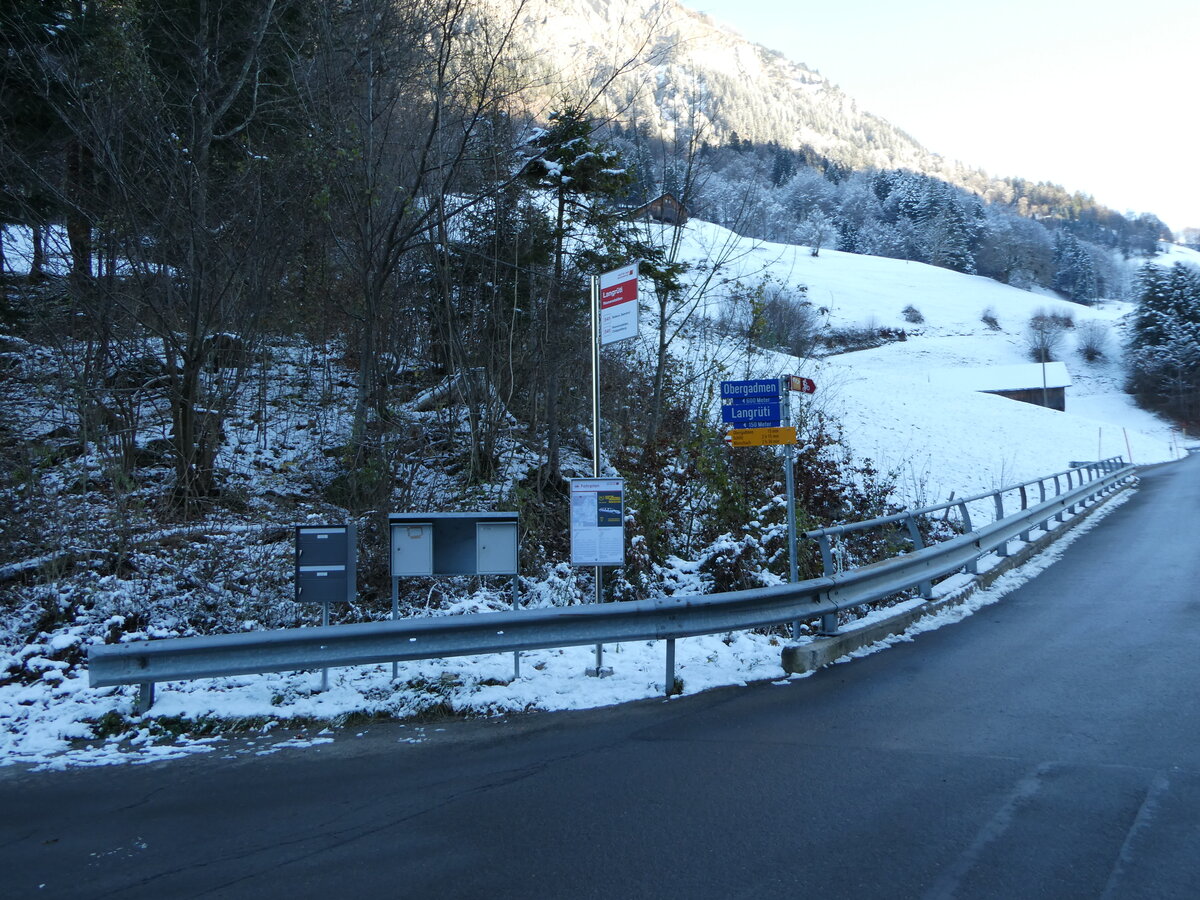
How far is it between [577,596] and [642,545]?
1167 millimetres

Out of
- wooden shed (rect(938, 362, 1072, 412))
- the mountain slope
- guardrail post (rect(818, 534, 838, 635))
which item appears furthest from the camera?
wooden shed (rect(938, 362, 1072, 412))

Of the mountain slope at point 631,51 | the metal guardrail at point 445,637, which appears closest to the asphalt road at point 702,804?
the metal guardrail at point 445,637

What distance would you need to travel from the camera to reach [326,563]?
699cm

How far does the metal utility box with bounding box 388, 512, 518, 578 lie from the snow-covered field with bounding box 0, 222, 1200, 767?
83cm

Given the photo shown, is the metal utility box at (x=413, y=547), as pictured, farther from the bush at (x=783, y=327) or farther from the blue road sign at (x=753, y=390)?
the bush at (x=783, y=327)

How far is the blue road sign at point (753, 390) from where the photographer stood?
8.44m

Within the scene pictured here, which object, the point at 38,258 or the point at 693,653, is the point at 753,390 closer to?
the point at 693,653

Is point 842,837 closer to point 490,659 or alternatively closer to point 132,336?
point 490,659

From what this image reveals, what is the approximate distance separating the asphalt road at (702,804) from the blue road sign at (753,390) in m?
2.88

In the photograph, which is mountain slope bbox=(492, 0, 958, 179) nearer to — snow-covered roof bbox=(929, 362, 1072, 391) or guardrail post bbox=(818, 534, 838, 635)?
guardrail post bbox=(818, 534, 838, 635)

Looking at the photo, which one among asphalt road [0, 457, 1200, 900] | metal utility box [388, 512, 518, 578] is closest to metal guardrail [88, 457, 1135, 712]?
asphalt road [0, 457, 1200, 900]

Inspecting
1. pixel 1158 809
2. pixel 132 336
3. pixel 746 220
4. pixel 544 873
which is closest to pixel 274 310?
pixel 132 336

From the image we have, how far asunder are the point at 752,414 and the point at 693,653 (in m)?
2.45

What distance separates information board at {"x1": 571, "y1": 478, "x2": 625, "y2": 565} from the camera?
7445 mm
